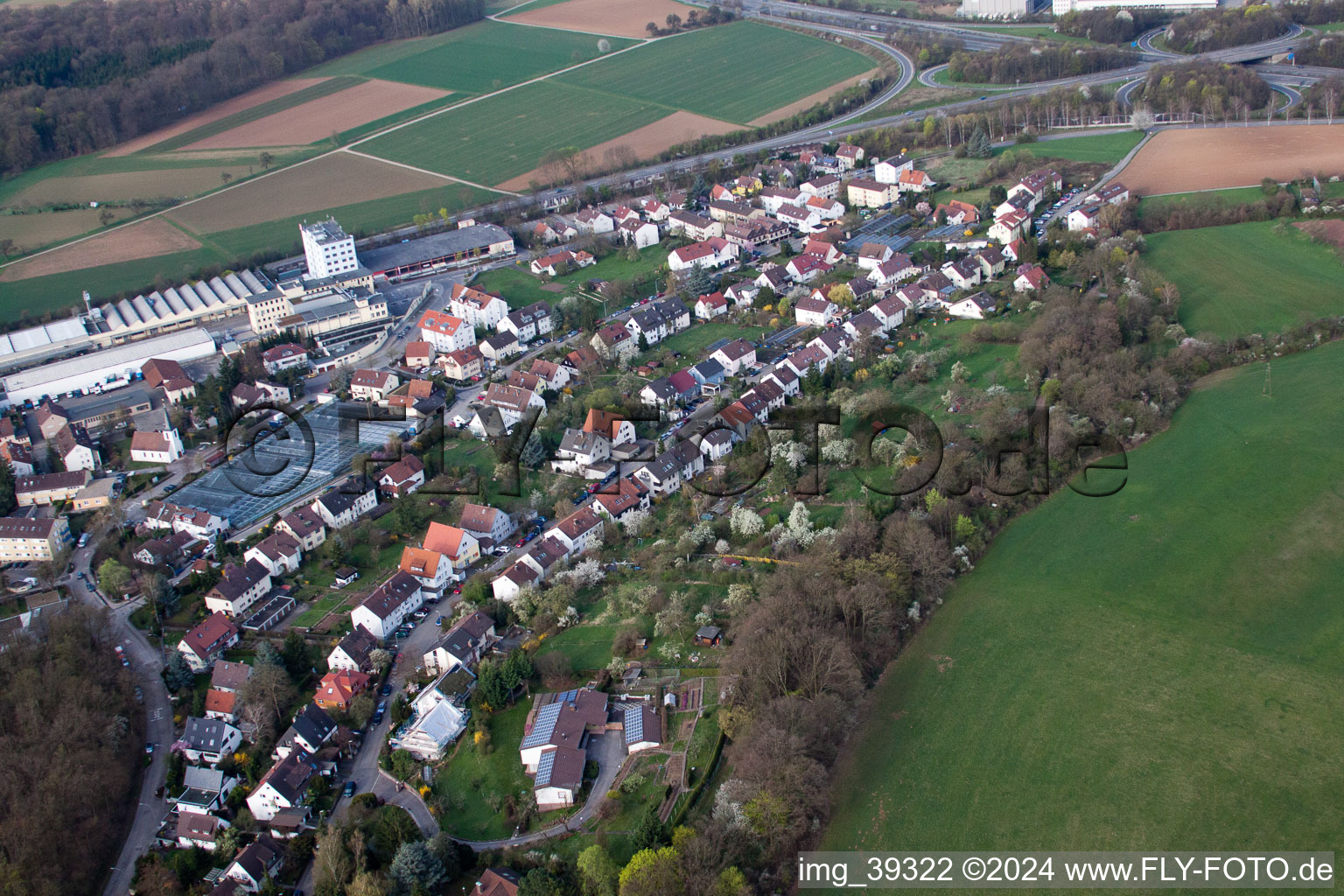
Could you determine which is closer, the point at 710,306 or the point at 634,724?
the point at 634,724

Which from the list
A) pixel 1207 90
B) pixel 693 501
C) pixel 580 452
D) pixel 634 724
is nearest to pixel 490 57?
pixel 1207 90

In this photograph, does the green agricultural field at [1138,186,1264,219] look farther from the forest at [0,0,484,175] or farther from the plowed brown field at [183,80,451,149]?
the forest at [0,0,484,175]

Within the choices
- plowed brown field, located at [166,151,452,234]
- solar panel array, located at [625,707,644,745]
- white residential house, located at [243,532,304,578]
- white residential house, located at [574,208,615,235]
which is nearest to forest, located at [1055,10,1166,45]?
white residential house, located at [574,208,615,235]

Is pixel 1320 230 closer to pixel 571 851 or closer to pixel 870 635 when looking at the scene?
pixel 870 635

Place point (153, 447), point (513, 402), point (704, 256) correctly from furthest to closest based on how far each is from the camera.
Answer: point (704, 256)
point (513, 402)
point (153, 447)

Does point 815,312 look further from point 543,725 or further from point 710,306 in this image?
point 543,725

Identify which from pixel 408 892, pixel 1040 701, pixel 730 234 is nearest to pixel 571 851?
pixel 408 892
